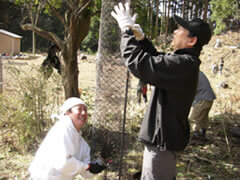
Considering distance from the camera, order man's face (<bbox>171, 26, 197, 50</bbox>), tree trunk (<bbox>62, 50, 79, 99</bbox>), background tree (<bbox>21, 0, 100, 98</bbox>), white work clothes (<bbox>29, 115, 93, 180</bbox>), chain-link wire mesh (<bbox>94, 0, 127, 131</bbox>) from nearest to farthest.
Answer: man's face (<bbox>171, 26, 197, 50</bbox>) → white work clothes (<bbox>29, 115, 93, 180</bbox>) → chain-link wire mesh (<bbox>94, 0, 127, 131</bbox>) → background tree (<bbox>21, 0, 100, 98</bbox>) → tree trunk (<bbox>62, 50, 79, 99</bbox>)

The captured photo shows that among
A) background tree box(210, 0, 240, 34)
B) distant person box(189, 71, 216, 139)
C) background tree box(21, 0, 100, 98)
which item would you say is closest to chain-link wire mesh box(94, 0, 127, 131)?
background tree box(21, 0, 100, 98)

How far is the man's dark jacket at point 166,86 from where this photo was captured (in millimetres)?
1504

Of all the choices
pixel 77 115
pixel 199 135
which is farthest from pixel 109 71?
pixel 199 135

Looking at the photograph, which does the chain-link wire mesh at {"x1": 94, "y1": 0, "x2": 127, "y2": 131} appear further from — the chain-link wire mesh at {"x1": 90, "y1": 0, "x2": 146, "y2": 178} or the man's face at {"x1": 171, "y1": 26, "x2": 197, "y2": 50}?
the man's face at {"x1": 171, "y1": 26, "x2": 197, "y2": 50}

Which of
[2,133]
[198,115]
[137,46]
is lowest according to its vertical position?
[2,133]

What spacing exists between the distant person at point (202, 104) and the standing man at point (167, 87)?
127 inches

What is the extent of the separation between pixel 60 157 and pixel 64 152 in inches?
2.0

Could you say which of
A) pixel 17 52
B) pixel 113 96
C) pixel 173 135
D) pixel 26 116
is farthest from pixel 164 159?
pixel 17 52

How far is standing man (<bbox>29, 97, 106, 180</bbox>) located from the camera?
6.17ft

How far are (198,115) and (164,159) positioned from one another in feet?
11.2

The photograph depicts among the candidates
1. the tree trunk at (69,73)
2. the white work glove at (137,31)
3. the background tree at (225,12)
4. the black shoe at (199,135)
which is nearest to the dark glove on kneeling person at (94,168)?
the white work glove at (137,31)

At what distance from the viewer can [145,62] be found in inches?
58.7

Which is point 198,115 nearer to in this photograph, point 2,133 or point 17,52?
→ point 2,133

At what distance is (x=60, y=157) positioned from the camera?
73.3 inches
